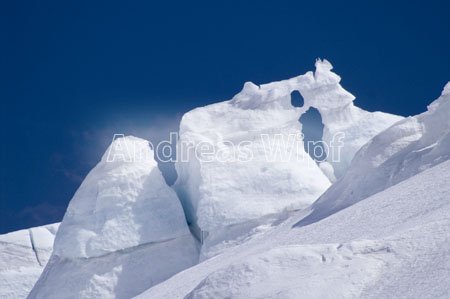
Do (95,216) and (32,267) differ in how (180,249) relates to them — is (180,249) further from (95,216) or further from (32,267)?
(32,267)

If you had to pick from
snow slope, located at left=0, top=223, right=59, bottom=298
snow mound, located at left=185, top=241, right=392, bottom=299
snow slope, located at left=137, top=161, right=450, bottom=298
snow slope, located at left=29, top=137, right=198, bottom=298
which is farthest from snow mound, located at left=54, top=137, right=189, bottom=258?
snow mound, located at left=185, top=241, right=392, bottom=299

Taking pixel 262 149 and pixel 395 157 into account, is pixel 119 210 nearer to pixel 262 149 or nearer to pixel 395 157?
pixel 262 149

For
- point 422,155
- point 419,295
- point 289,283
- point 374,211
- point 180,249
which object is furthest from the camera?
point 180,249

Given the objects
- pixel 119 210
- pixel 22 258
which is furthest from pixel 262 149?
pixel 22 258

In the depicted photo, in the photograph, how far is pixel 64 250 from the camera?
16.1 m

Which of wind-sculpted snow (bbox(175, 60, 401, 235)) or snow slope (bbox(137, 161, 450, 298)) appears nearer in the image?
snow slope (bbox(137, 161, 450, 298))

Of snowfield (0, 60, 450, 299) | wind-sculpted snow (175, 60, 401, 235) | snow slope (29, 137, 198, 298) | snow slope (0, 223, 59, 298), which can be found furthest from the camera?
snow slope (0, 223, 59, 298)

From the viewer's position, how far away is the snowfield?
21.8 feet

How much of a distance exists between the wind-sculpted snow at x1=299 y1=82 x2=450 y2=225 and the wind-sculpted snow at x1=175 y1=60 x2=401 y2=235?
Answer: 348 cm

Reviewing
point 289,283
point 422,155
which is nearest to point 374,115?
point 422,155

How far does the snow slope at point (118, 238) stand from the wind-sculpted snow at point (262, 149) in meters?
0.83

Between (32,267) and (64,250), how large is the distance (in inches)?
206

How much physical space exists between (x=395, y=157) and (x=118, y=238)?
6356mm

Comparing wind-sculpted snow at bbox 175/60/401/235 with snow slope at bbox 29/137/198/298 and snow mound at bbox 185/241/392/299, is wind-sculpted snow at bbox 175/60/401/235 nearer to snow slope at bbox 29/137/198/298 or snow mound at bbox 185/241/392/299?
snow slope at bbox 29/137/198/298
